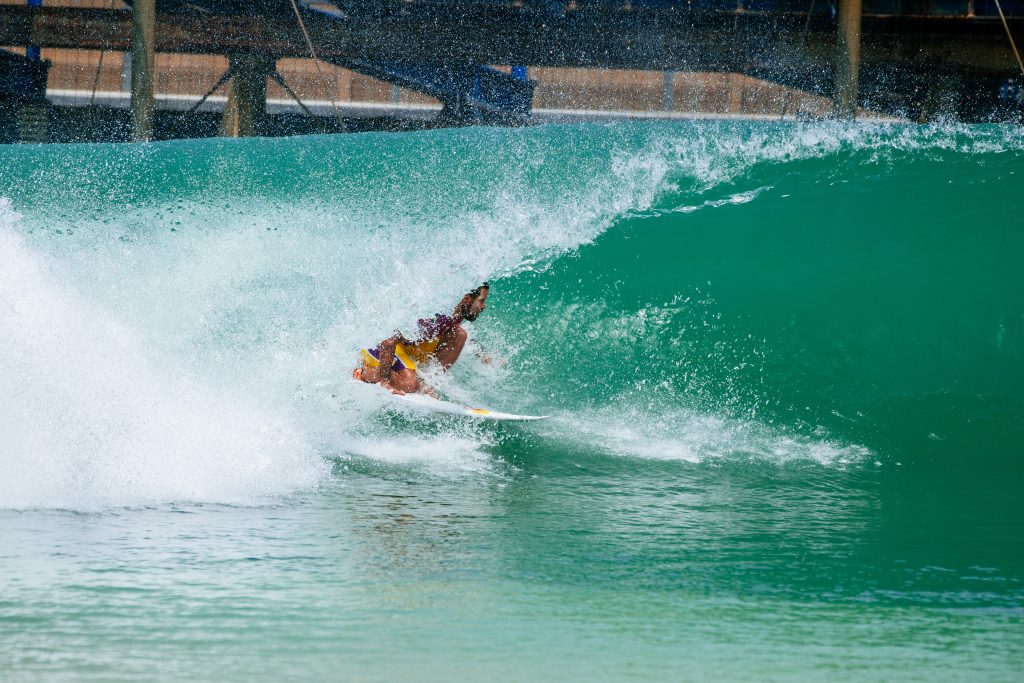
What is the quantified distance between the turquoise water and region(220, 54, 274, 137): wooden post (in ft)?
6.57

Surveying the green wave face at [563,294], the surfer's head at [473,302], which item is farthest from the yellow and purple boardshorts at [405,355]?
the surfer's head at [473,302]

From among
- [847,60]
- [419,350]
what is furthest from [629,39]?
[419,350]

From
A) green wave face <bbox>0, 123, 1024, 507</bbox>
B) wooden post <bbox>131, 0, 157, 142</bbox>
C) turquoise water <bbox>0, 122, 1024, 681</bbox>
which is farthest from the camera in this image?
wooden post <bbox>131, 0, 157, 142</bbox>

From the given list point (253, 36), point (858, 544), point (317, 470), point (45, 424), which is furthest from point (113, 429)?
point (253, 36)

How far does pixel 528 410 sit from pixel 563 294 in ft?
4.70

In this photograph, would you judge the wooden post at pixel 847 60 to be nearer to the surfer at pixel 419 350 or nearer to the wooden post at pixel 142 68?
the surfer at pixel 419 350

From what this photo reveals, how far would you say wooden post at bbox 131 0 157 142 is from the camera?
464 inches

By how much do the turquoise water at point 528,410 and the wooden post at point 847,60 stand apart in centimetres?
119

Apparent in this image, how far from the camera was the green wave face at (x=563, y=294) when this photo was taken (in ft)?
18.5

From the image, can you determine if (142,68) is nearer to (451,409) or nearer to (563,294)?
(563,294)

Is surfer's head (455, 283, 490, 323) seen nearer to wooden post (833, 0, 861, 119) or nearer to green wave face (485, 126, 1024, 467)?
green wave face (485, 126, 1024, 467)

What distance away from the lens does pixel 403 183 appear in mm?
9547

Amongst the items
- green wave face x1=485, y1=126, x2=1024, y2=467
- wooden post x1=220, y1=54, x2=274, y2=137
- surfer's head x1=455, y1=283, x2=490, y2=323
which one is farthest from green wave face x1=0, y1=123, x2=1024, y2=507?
wooden post x1=220, y1=54, x2=274, y2=137

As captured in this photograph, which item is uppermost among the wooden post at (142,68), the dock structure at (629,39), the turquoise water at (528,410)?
the dock structure at (629,39)
